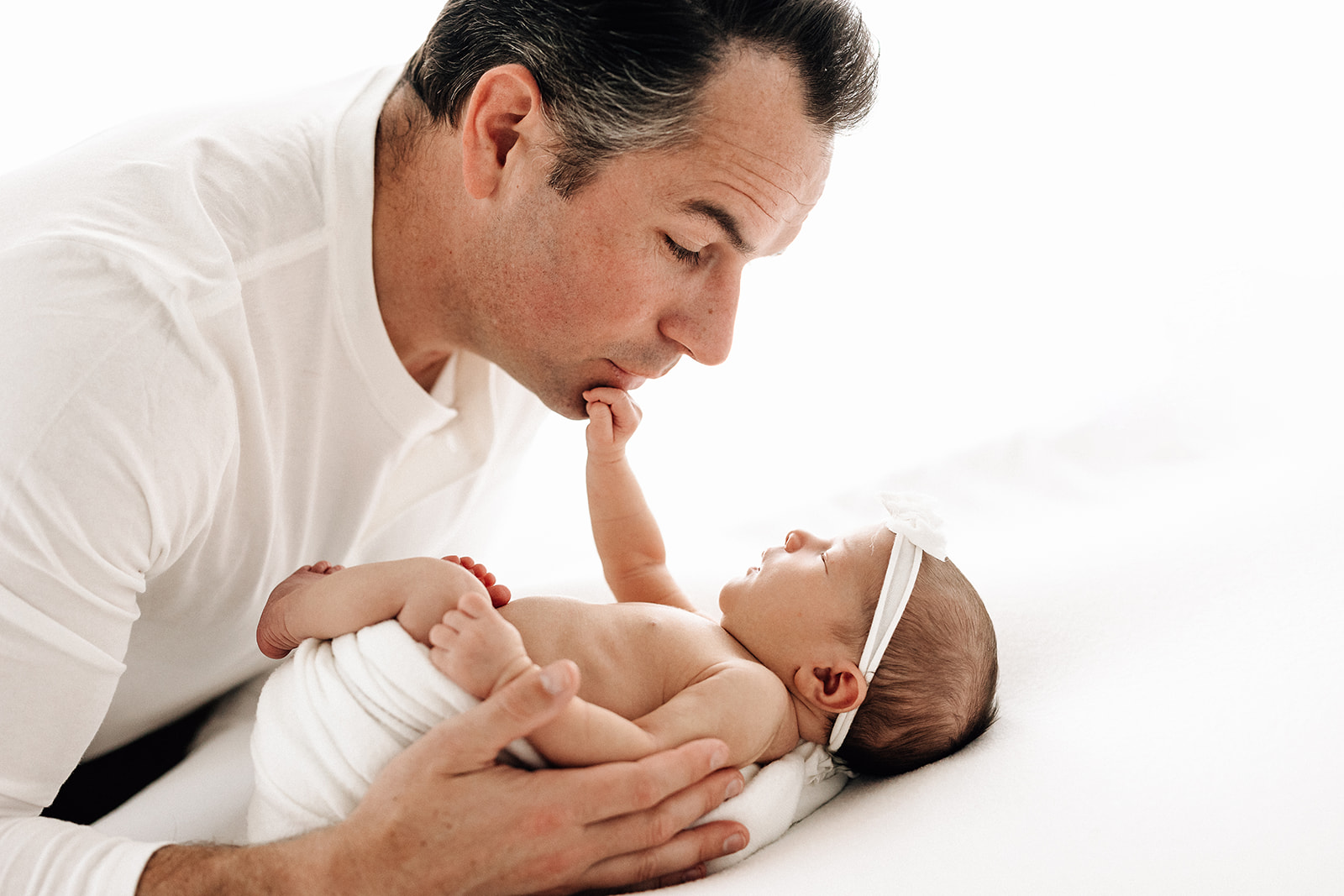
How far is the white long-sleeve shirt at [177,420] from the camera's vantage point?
121 centimetres

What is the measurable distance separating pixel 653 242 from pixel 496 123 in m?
0.29

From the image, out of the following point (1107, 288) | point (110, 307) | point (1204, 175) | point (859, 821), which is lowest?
point (859, 821)

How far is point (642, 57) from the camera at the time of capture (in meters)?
1.49

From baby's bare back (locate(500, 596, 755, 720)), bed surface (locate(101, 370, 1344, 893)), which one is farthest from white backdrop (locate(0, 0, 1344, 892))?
baby's bare back (locate(500, 596, 755, 720))

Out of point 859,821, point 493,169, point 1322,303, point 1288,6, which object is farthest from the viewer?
point 1288,6

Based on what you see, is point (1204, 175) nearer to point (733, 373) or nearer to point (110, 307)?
point (733, 373)

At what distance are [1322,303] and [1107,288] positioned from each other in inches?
19.2

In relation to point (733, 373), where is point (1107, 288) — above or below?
above

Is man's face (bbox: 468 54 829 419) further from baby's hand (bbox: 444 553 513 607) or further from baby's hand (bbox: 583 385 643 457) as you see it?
baby's hand (bbox: 444 553 513 607)

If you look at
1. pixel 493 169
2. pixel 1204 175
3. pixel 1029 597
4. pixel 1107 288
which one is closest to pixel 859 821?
pixel 1029 597

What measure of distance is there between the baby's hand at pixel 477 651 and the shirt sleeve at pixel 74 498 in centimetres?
39

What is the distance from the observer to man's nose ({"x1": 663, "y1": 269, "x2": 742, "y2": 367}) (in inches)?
64.5

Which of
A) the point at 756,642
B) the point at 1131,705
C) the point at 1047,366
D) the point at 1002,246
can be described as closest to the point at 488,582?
the point at 756,642

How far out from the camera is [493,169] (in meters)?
1.62
